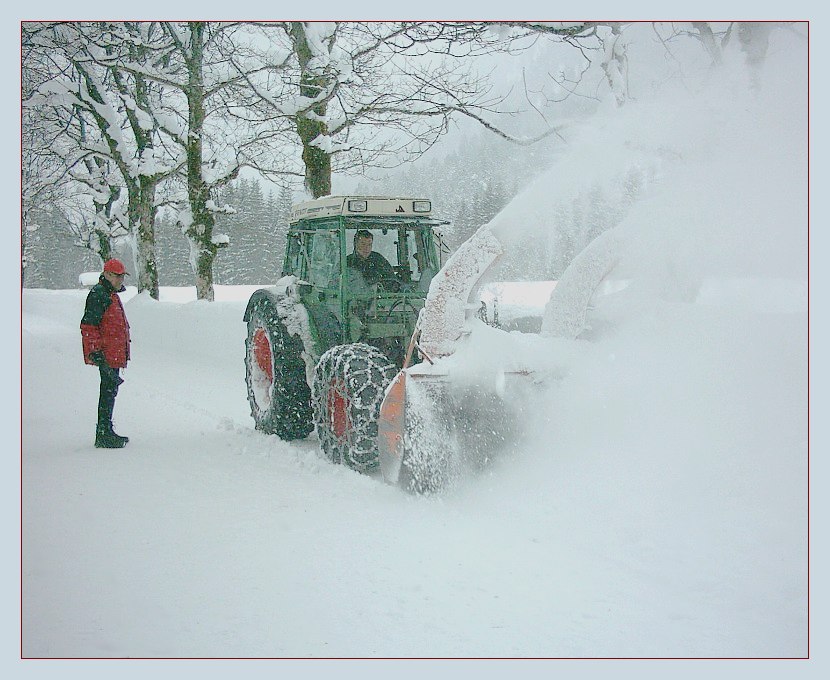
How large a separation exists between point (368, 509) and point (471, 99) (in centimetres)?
375

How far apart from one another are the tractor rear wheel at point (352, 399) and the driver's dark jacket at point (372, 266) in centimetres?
56

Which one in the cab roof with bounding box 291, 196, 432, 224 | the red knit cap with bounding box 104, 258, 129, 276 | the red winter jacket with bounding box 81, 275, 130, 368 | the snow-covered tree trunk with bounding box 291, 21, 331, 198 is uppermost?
the snow-covered tree trunk with bounding box 291, 21, 331, 198

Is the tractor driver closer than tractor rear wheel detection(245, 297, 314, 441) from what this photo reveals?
Yes

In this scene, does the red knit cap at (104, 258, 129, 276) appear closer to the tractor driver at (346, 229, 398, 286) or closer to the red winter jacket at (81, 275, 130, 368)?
the red winter jacket at (81, 275, 130, 368)

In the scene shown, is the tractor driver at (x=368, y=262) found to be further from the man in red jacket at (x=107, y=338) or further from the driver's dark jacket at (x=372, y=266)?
the man in red jacket at (x=107, y=338)

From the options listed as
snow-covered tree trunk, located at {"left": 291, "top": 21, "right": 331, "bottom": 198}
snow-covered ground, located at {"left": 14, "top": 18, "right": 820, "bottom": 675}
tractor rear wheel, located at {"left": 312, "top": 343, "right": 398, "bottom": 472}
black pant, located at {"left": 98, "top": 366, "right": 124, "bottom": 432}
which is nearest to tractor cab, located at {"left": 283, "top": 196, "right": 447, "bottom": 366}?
tractor rear wheel, located at {"left": 312, "top": 343, "right": 398, "bottom": 472}

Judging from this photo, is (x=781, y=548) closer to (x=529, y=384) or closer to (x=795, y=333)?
(x=795, y=333)

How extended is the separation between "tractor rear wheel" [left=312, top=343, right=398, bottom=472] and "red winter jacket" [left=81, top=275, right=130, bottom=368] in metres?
1.42

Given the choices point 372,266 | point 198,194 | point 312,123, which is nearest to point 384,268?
point 372,266

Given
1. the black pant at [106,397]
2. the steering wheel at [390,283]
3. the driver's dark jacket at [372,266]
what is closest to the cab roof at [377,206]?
the driver's dark jacket at [372,266]

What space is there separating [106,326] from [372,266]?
187 centimetres

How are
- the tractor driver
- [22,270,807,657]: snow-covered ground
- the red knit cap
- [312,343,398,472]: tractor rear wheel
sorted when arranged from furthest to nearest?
the red knit cap
the tractor driver
[312,343,398,472]: tractor rear wheel
[22,270,807,657]: snow-covered ground

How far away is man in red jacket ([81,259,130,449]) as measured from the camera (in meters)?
5.26

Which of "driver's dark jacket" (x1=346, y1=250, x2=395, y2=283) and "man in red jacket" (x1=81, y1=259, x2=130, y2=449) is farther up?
"driver's dark jacket" (x1=346, y1=250, x2=395, y2=283)
